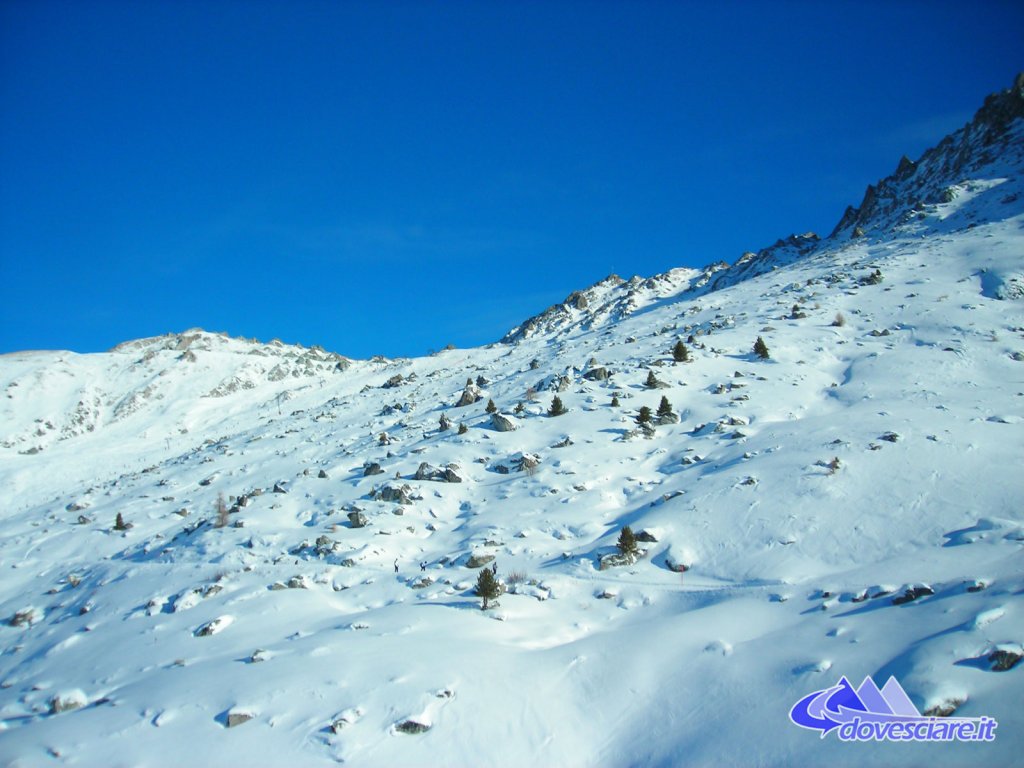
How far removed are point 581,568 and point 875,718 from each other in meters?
7.10

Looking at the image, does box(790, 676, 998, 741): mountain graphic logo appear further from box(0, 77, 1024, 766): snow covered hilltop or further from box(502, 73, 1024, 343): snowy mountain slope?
box(502, 73, 1024, 343): snowy mountain slope

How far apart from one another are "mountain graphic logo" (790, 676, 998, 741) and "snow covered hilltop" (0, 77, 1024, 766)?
0.46 feet

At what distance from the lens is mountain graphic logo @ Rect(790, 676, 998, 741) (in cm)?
597

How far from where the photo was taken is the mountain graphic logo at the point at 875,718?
597 cm

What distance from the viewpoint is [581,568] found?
43.4ft

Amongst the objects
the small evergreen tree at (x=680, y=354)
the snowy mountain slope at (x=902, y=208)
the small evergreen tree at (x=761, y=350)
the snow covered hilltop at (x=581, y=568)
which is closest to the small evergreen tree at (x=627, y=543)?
the snow covered hilltop at (x=581, y=568)

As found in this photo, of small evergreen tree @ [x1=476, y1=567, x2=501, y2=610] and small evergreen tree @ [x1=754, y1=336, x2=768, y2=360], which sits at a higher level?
small evergreen tree @ [x1=754, y1=336, x2=768, y2=360]

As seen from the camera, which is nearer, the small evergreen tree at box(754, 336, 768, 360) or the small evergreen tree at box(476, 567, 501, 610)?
the small evergreen tree at box(476, 567, 501, 610)

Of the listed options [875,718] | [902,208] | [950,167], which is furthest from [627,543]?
[950,167]

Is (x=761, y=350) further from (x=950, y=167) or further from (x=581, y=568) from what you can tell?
(x=950, y=167)

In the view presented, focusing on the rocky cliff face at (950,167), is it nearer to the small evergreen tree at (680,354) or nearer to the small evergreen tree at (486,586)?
the small evergreen tree at (680,354)

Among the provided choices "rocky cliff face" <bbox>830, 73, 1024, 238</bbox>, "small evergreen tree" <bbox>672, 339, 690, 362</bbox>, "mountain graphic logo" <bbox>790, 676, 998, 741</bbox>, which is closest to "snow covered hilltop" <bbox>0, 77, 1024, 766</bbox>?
"mountain graphic logo" <bbox>790, 676, 998, 741</bbox>

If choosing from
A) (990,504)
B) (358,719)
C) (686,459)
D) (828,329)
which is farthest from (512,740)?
(828,329)

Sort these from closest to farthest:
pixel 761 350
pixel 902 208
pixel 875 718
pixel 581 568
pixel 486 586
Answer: pixel 875 718 → pixel 486 586 → pixel 581 568 → pixel 761 350 → pixel 902 208
